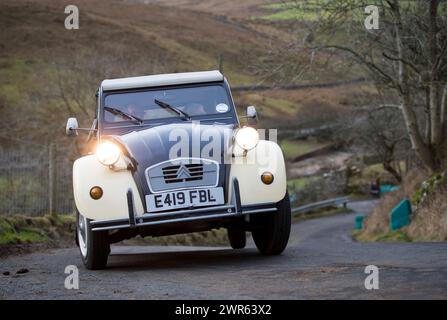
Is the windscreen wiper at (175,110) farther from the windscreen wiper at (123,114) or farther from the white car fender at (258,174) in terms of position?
the white car fender at (258,174)

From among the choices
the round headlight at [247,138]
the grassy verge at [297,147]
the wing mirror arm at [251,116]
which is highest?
the grassy verge at [297,147]

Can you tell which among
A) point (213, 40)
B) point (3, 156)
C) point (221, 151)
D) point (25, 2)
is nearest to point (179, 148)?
point (221, 151)

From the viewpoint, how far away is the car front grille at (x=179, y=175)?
26.8ft

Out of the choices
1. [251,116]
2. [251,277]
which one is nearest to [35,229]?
[251,116]

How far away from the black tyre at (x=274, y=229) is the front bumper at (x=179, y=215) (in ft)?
1.56

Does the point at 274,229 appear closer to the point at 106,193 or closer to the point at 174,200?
the point at 174,200

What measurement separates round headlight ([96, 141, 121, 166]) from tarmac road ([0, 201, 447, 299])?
1.15 metres

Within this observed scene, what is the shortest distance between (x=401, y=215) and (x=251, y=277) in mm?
18364

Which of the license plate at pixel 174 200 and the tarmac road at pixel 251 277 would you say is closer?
the tarmac road at pixel 251 277

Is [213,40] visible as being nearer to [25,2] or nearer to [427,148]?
[25,2]

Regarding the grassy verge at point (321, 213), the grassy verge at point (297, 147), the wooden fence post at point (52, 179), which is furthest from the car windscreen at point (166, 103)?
the grassy verge at point (297, 147)

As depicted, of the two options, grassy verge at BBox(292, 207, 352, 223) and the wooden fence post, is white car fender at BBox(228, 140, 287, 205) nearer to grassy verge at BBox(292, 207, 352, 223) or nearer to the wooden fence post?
the wooden fence post
